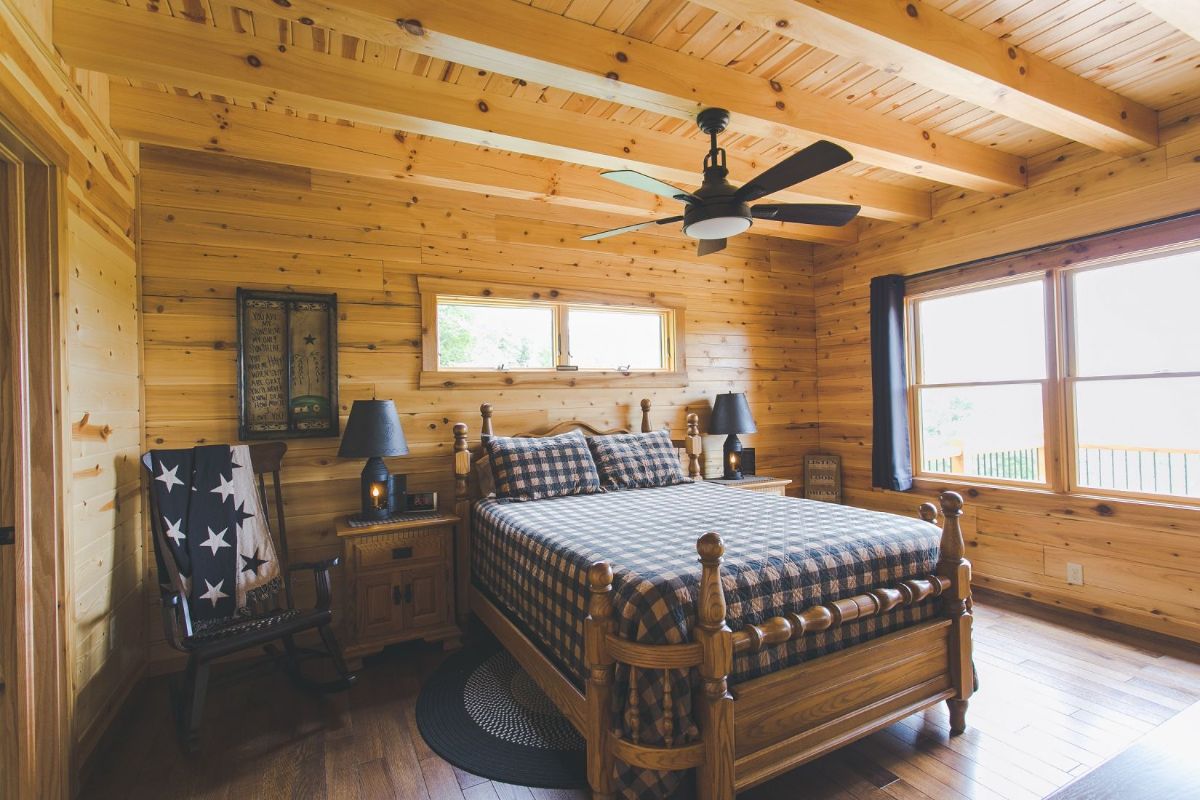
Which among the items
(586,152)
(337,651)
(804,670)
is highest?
(586,152)

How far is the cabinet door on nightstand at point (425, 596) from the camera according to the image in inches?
115

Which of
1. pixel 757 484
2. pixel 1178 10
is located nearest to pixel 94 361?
pixel 757 484

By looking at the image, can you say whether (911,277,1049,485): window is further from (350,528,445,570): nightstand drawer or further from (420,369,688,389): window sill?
(350,528,445,570): nightstand drawer

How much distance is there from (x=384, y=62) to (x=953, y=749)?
11.4 ft

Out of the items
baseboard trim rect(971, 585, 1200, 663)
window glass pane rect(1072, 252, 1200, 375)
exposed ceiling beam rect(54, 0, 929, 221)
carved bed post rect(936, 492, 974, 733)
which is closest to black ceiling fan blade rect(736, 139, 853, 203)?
exposed ceiling beam rect(54, 0, 929, 221)

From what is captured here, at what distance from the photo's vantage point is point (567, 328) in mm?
3936

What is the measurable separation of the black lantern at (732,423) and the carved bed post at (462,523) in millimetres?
1846

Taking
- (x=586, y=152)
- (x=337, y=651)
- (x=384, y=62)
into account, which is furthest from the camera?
(x=586, y=152)

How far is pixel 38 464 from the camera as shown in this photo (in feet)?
5.90

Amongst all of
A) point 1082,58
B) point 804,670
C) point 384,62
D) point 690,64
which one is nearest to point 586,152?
point 690,64

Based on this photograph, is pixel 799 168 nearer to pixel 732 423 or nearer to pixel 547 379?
pixel 547 379

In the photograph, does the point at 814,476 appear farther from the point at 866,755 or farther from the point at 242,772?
the point at 242,772

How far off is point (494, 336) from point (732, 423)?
71.0 inches

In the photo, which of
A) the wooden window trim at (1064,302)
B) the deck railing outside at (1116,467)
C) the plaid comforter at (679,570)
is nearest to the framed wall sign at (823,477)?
the wooden window trim at (1064,302)
